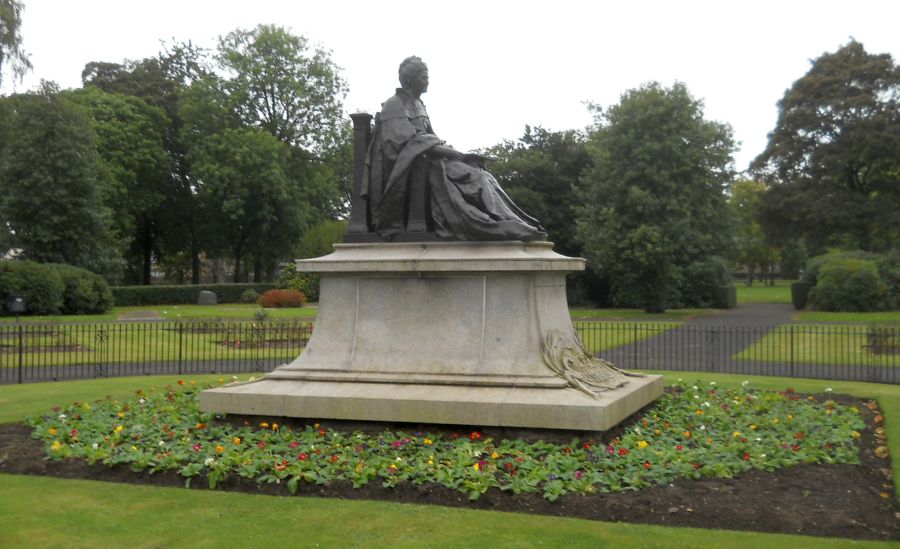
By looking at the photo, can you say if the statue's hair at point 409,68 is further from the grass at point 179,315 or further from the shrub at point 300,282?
the shrub at point 300,282

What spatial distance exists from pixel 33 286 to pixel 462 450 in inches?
1143

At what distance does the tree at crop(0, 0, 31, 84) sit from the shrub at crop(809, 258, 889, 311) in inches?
1278

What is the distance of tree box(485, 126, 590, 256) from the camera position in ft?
148

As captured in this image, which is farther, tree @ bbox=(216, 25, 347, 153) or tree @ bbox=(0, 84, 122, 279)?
tree @ bbox=(216, 25, 347, 153)

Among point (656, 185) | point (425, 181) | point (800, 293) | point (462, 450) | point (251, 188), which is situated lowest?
point (462, 450)

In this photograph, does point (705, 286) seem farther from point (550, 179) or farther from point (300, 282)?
point (300, 282)

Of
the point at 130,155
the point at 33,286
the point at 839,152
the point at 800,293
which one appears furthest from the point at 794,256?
the point at 33,286

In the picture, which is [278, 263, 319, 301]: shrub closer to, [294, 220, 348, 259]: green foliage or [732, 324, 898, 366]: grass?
[294, 220, 348, 259]: green foliage

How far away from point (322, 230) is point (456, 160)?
39810mm

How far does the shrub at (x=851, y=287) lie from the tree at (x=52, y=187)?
Result: 32.6 metres

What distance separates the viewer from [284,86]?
171 feet

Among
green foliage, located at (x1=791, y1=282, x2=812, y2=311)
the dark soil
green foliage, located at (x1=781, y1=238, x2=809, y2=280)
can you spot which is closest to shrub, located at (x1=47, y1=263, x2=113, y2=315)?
the dark soil

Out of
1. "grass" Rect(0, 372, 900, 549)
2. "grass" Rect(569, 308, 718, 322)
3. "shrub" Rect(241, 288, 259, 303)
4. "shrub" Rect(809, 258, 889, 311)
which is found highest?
"shrub" Rect(809, 258, 889, 311)

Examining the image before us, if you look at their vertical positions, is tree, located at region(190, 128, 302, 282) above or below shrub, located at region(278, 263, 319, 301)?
above
